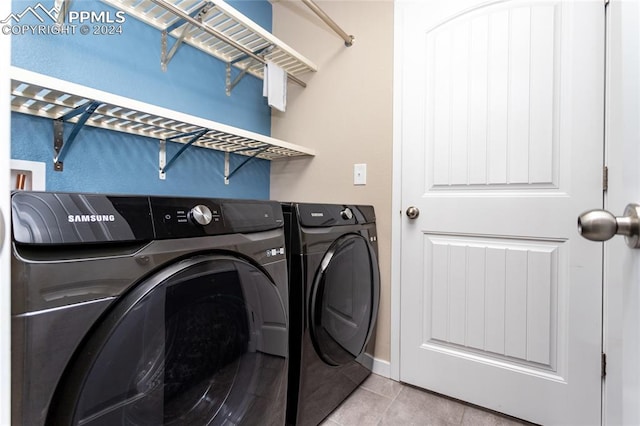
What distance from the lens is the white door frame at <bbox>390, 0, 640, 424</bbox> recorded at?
16.6 inches

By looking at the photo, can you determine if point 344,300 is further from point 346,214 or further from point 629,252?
point 629,252

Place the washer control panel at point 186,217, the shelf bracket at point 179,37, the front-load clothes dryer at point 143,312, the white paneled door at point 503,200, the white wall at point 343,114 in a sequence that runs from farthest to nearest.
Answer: the white wall at point 343,114, the shelf bracket at point 179,37, the white paneled door at point 503,200, the washer control panel at point 186,217, the front-load clothes dryer at point 143,312

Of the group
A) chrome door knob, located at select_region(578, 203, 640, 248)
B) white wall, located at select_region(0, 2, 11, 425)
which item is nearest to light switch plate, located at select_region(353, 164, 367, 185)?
chrome door knob, located at select_region(578, 203, 640, 248)

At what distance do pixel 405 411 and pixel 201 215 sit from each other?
127 centimetres

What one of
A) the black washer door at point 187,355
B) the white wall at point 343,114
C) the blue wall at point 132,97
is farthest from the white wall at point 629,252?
the blue wall at point 132,97

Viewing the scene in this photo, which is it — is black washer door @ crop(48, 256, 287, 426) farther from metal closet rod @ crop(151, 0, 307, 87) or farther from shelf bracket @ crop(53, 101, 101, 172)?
metal closet rod @ crop(151, 0, 307, 87)

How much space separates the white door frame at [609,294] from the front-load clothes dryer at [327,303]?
13 centimetres

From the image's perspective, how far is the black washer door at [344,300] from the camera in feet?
3.60

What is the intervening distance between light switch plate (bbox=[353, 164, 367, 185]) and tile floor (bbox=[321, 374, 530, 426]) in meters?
1.09

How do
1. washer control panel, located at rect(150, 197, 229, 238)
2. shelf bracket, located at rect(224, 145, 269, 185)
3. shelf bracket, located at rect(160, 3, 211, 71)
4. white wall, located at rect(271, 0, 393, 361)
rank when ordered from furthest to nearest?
shelf bracket, located at rect(224, 145, 269, 185) → white wall, located at rect(271, 0, 393, 361) → shelf bracket, located at rect(160, 3, 211, 71) → washer control panel, located at rect(150, 197, 229, 238)

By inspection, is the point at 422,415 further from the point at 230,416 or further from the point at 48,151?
the point at 48,151

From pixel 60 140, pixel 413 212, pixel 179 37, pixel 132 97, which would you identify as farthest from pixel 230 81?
pixel 413 212

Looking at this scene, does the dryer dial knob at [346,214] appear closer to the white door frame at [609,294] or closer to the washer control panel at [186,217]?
the white door frame at [609,294]

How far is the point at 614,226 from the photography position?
0.40 m
